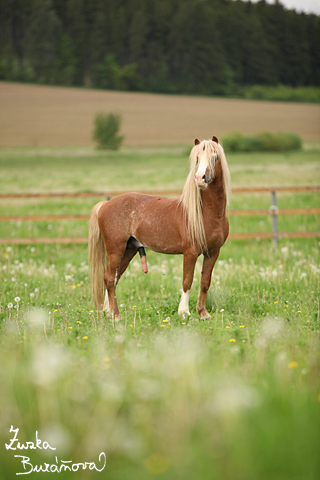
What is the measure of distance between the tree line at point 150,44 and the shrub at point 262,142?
11971 millimetres

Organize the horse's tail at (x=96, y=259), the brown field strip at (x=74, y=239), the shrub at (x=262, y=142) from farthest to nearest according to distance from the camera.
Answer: the shrub at (x=262, y=142) → the brown field strip at (x=74, y=239) → the horse's tail at (x=96, y=259)

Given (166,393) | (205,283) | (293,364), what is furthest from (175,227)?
(166,393)

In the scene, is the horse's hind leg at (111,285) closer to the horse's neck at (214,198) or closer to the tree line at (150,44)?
the horse's neck at (214,198)

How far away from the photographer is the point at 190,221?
484cm

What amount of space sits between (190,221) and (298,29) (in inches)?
2380

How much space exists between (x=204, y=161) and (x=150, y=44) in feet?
212

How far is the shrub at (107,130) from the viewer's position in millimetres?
63344

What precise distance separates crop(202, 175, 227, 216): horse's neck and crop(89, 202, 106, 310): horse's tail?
1475 millimetres

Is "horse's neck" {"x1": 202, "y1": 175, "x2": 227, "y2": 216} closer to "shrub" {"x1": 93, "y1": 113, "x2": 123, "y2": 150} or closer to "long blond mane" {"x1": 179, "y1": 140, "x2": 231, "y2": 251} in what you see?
"long blond mane" {"x1": 179, "y1": 140, "x2": 231, "y2": 251}

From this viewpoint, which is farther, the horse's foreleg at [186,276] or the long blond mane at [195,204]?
the horse's foreleg at [186,276]

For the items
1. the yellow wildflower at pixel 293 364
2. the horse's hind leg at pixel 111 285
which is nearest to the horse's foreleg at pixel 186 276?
the horse's hind leg at pixel 111 285

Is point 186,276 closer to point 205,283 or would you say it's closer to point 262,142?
point 205,283

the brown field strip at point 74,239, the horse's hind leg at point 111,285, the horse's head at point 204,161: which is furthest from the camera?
the brown field strip at point 74,239

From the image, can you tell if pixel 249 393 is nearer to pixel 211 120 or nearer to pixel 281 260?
pixel 281 260
